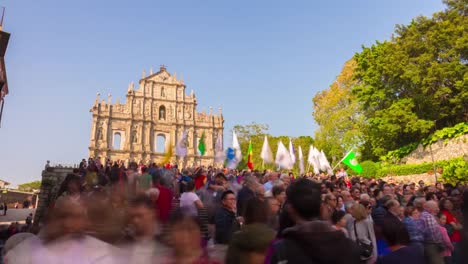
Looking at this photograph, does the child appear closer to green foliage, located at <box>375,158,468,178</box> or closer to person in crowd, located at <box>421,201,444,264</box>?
person in crowd, located at <box>421,201,444,264</box>

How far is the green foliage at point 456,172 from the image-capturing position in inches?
773

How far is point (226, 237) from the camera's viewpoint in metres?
4.65

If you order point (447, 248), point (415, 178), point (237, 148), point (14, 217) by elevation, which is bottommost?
point (14, 217)

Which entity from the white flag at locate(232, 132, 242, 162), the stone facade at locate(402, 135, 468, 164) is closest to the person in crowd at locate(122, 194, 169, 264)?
the white flag at locate(232, 132, 242, 162)

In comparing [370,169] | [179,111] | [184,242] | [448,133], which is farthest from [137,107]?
[184,242]

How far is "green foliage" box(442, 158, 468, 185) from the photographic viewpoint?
1964 centimetres

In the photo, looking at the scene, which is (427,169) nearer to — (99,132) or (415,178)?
(415,178)

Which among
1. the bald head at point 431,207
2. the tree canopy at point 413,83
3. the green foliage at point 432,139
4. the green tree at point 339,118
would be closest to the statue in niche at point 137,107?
the green tree at point 339,118

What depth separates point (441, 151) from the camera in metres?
24.9

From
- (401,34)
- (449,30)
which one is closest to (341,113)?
(401,34)

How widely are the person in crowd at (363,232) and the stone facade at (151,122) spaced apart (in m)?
46.7

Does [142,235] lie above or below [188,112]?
below

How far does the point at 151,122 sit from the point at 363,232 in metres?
51.8

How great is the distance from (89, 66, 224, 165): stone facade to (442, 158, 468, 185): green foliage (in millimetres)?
36486
